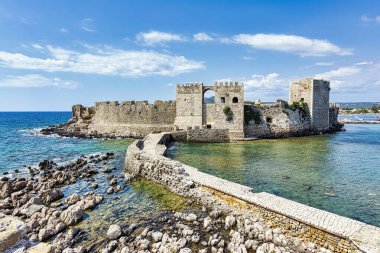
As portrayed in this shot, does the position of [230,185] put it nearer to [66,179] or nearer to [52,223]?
[52,223]

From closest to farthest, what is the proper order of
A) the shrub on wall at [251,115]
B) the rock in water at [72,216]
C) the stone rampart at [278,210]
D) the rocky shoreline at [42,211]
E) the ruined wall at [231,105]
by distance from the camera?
the rocky shoreline at [42,211]
the stone rampart at [278,210]
the rock in water at [72,216]
the ruined wall at [231,105]
the shrub on wall at [251,115]

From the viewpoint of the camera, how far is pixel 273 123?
31703 millimetres

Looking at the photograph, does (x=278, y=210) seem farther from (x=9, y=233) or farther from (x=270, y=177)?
(x=9, y=233)

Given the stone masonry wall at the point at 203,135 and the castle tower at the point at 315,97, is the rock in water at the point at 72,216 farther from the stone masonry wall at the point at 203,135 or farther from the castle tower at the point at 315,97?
the castle tower at the point at 315,97

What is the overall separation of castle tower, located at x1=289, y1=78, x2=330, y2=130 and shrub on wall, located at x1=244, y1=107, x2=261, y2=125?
30.5 ft

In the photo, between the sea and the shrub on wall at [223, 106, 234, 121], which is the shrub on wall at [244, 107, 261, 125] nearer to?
the shrub on wall at [223, 106, 234, 121]

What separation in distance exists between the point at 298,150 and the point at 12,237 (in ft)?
71.7

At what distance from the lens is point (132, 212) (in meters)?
10.3

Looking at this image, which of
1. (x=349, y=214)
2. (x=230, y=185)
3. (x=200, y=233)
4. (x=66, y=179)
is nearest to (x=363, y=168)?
(x=349, y=214)

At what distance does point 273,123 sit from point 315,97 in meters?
8.80

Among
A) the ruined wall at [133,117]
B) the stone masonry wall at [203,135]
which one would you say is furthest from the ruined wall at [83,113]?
the stone masonry wall at [203,135]

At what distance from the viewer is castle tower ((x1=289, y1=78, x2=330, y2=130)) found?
35.5 metres

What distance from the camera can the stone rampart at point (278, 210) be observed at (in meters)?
6.70

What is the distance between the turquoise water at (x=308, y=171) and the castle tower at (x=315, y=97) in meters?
11.8
